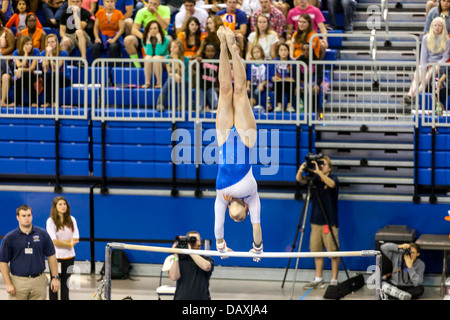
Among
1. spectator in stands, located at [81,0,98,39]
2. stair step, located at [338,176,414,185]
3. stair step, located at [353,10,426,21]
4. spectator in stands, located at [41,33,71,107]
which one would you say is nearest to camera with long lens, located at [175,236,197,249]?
stair step, located at [338,176,414,185]

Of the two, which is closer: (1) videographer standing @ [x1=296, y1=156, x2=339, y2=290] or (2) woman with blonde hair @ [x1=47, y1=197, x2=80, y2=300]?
(2) woman with blonde hair @ [x1=47, y1=197, x2=80, y2=300]

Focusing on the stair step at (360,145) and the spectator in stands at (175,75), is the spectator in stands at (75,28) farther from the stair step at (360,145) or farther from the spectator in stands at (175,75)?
the stair step at (360,145)

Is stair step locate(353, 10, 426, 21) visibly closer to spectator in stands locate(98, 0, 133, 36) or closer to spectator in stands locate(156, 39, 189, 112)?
spectator in stands locate(156, 39, 189, 112)

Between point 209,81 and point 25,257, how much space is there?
4019 millimetres

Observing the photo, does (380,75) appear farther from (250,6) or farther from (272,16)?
(250,6)

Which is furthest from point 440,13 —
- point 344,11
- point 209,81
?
point 209,81

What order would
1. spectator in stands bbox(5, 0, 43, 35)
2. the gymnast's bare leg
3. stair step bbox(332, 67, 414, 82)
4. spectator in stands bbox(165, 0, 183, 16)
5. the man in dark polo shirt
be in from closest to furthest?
the gymnast's bare leg → the man in dark polo shirt → stair step bbox(332, 67, 414, 82) → spectator in stands bbox(5, 0, 43, 35) → spectator in stands bbox(165, 0, 183, 16)

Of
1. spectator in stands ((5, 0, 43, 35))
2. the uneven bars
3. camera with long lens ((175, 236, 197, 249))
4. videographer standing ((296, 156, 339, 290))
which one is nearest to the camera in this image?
the uneven bars

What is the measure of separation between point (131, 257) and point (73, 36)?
146 inches

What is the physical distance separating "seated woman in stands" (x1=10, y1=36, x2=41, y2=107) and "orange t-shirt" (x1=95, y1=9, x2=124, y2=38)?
1.38 m

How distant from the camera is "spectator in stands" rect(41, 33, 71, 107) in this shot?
1349 cm

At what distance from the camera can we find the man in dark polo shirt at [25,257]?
34.7 ft
